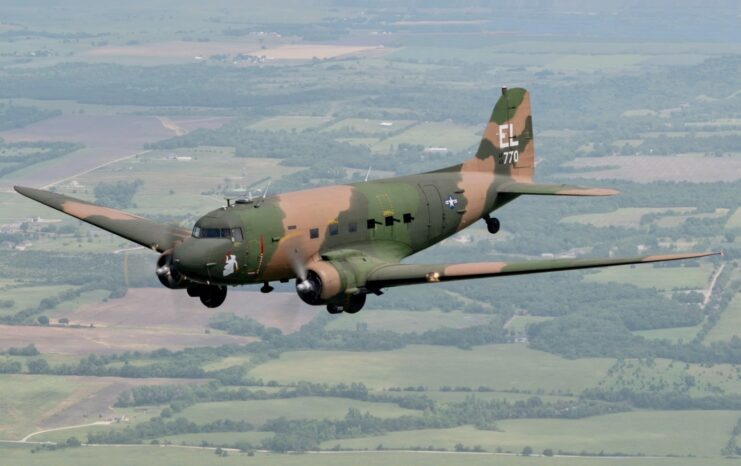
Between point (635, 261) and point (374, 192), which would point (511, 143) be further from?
point (635, 261)

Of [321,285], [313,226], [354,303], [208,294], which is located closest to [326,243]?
[313,226]

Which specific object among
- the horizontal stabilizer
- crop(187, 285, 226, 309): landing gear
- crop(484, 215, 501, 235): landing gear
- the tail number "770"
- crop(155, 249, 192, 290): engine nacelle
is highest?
the tail number "770"

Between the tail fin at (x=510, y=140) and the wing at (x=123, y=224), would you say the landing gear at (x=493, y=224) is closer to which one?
the tail fin at (x=510, y=140)

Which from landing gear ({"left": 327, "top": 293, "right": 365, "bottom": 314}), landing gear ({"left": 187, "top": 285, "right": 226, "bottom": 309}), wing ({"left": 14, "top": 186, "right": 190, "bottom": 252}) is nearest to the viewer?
landing gear ({"left": 327, "top": 293, "right": 365, "bottom": 314})

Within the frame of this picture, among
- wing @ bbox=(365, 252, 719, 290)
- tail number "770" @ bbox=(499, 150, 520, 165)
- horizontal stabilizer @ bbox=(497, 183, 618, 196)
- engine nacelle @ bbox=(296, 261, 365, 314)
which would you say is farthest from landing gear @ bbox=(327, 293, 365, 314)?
tail number "770" @ bbox=(499, 150, 520, 165)

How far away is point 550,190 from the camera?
81.5 metres

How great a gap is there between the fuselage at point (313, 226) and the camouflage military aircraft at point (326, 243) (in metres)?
0.04

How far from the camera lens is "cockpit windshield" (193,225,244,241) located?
7056 centimetres

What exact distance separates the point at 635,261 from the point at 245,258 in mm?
15567

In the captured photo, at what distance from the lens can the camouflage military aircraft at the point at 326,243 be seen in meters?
70.2

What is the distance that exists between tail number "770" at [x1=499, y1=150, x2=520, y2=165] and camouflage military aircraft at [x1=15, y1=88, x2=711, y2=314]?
5815mm

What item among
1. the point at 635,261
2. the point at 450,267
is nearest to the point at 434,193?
the point at 450,267

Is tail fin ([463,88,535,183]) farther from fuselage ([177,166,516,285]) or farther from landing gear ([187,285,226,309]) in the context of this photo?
landing gear ([187,285,226,309])

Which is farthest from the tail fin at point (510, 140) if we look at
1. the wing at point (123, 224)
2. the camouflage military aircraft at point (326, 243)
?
the wing at point (123, 224)
